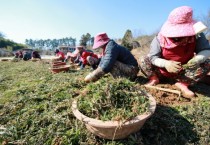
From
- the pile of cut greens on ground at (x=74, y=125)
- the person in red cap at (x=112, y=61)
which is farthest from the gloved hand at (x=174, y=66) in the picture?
the person in red cap at (x=112, y=61)

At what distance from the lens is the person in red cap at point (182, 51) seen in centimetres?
312

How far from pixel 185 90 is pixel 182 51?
586 mm

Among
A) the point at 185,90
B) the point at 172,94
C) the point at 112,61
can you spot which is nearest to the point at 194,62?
the point at 185,90

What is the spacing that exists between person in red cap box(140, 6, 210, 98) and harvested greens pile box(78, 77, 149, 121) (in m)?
1.11

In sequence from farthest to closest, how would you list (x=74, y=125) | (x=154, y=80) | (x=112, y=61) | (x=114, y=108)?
(x=154, y=80) → (x=112, y=61) → (x=74, y=125) → (x=114, y=108)

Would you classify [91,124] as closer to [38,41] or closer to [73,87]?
[73,87]

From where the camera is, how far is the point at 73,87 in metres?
3.62

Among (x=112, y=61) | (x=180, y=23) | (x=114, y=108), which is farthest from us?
(x=112, y=61)

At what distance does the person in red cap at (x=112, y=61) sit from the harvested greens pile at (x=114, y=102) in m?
1.01

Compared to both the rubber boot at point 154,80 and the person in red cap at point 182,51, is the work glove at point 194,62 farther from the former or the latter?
the rubber boot at point 154,80

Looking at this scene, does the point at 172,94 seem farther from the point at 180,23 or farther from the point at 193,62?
the point at 180,23

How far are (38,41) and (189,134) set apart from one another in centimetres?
12892

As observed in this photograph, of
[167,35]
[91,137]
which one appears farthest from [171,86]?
[91,137]

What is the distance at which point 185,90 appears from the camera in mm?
3312
